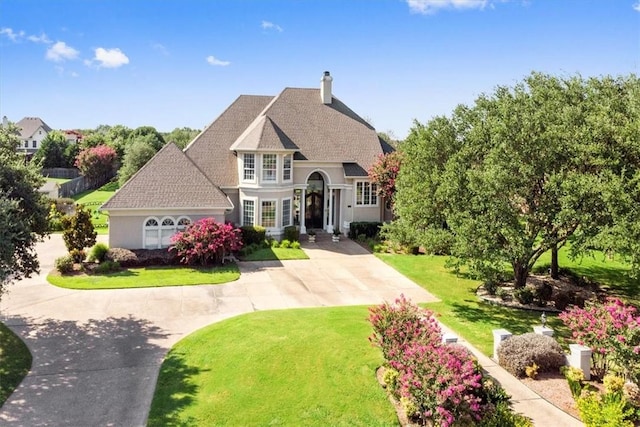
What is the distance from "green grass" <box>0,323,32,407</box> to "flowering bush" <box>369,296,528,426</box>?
9818 mm

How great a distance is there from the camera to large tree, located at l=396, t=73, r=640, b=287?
54.2 feet

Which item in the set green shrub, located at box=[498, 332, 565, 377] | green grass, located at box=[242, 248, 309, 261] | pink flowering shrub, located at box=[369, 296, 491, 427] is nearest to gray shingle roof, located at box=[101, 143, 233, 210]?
→ green grass, located at box=[242, 248, 309, 261]

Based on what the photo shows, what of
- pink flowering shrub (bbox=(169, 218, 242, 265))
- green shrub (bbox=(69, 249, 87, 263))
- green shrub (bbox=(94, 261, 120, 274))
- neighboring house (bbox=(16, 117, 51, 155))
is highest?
neighboring house (bbox=(16, 117, 51, 155))

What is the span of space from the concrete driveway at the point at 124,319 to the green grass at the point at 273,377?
0.82 m

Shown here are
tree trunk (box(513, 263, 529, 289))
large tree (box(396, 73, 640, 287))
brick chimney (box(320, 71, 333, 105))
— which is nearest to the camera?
large tree (box(396, 73, 640, 287))

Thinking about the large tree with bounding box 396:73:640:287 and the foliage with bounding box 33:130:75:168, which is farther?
the foliage with bounding box 33:130:75:168

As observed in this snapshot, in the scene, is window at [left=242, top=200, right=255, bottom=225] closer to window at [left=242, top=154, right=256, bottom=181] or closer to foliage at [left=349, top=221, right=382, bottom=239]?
window at [left=242, top=154, right=256, bottom=181]

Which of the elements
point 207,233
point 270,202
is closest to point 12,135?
point 207,233

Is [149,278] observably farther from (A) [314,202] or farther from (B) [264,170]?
(A) [314,202]

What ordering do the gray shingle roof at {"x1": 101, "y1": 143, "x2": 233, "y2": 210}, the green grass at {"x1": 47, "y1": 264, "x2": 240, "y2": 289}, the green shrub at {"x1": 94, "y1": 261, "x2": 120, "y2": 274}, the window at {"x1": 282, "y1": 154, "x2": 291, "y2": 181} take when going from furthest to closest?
the window at {"x1": 282, "y1": 154, "x2": 291, "y2": 181}, the gray shingle roof at {"x1": 101, "y1": 143, "x2": 233, "y2": 210}, the green shrub at {"x1": 94, "y1": 261, "x2": 120, "y2": 274}, the green grass at {"x1": 47, "y1": 264, "x2": 240, "y2": 289}

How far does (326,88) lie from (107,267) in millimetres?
21058

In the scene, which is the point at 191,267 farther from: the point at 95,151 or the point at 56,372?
the point at 95,151

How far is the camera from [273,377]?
1330 cm

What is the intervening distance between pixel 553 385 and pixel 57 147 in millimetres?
88646
